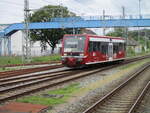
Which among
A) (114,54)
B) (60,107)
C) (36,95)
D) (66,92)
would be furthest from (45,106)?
(114,54)

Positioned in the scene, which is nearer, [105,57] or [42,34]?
[105,57]

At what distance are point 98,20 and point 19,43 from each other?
1143 inches

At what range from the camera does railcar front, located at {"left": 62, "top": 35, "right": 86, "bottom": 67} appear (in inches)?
949

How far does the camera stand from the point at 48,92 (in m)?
13.8

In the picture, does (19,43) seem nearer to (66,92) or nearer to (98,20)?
(98,20)

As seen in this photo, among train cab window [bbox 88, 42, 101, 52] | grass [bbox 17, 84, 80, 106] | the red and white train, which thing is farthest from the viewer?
train cab window [bbox 88, 42, 101, 52]

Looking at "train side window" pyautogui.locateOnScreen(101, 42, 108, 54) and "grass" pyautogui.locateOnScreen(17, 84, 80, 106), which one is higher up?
"train side window" pyautogui.locateOnScreen(101, 42, 108, 54)

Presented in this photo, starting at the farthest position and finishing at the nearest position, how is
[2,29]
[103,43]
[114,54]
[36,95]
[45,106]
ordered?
[2,29], [114,54], [103,43], [36,95], [45,106]

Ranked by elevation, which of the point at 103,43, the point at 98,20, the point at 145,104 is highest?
the point at 98,20

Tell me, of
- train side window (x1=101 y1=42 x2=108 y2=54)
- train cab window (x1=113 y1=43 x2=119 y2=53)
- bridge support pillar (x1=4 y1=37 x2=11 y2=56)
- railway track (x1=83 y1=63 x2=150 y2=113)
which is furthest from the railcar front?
bridge support pillar (x1=4 y1=37 x2=11 y2=56)

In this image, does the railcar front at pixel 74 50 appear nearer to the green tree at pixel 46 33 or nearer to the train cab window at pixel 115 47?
the train cab window at pixel 115 47

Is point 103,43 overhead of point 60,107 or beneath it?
Result: overhead

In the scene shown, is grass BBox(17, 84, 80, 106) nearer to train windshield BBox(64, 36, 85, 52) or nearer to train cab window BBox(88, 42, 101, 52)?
train windshield BBox(64, 36, 85, 52)

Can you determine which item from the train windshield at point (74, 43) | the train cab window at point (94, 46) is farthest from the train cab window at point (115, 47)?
the train windshield at point (74, 43)
